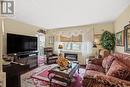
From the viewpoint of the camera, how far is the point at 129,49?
370 centimetres

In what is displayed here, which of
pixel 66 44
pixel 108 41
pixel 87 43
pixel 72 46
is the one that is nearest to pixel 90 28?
pixel 87 43

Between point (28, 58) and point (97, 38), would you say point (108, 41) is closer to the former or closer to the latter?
point (97, 38)

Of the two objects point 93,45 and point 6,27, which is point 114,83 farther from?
point 93,45

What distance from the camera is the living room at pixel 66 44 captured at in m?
2.59

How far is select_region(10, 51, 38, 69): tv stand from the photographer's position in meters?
5.14

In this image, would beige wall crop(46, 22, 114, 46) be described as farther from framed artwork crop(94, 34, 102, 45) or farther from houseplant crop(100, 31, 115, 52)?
houseplant crop(100, 31, 115, 52)

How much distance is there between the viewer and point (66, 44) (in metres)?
7.73

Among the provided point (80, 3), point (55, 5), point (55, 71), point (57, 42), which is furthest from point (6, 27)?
point (57, 42)

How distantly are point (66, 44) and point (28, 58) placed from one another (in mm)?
2621

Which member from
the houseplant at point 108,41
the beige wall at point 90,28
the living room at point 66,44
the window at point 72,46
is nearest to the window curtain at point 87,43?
the living room at point 66,44

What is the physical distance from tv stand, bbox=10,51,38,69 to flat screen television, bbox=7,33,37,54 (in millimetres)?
173

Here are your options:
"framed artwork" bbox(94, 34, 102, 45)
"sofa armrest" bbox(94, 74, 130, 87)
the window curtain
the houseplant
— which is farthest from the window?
"sofa armrest" bbox(94, 74, 130, 87)

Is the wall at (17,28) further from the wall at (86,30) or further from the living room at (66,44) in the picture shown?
the wall at (86,30)

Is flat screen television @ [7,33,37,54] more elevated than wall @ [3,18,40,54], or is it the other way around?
wall @ [3,18,40,54]
